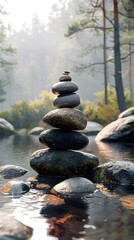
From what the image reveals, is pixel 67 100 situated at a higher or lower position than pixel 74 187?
higher

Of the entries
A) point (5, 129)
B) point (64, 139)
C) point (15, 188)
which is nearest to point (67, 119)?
point (64, 139)

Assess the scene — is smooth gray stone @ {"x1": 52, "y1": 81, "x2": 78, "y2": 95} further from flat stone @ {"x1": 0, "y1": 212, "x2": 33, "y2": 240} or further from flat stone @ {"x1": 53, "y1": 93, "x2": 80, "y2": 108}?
flat stone @ {"x1": 0, "y1": 212, "x2": 33, "y2": 240}

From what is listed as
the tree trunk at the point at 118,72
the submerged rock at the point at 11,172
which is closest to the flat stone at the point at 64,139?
the submerged rock at the point at 11,172

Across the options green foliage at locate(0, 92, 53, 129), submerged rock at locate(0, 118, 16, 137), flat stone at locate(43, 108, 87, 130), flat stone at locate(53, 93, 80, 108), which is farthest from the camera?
green foliage at locate(0, 92, 53, 129)

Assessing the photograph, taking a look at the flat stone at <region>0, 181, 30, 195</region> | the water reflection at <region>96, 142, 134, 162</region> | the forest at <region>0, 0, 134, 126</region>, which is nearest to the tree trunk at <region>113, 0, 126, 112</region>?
the water reflection at <region>96, 142, 134, 162</region>

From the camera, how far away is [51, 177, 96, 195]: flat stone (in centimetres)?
757

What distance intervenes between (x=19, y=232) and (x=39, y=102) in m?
24.7

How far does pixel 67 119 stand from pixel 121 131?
8378mm

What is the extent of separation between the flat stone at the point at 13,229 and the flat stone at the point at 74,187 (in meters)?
2.28

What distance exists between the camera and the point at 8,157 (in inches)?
514

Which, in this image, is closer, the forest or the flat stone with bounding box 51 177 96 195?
the flat stone with bounding box 51 177 96 195

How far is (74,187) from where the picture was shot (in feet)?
25.2

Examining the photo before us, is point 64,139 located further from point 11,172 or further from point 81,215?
point 81,215

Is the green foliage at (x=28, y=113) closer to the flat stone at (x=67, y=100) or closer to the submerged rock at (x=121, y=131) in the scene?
the submerged rock at (x=121, y=131)
